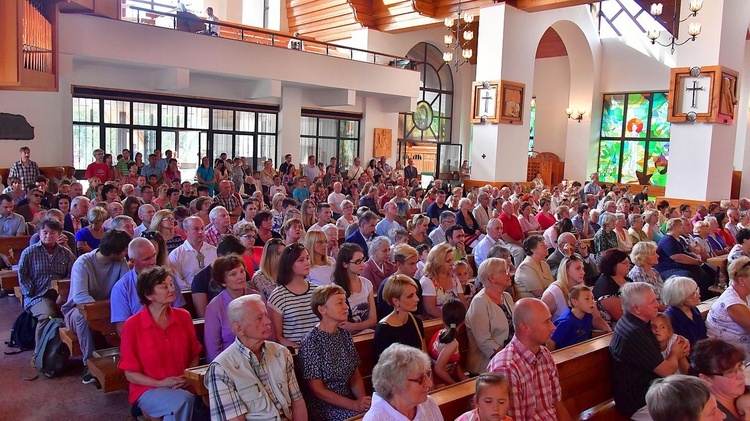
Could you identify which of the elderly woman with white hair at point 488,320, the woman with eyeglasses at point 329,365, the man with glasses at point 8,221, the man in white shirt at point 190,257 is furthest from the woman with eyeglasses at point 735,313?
the man with glasses at point 8,221

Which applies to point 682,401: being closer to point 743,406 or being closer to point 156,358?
point 743,406

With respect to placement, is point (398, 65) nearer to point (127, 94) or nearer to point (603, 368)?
point (127, 94)

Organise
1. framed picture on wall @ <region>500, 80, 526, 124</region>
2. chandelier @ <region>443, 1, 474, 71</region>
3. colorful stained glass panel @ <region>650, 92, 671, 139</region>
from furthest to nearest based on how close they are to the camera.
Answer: colorful stained glass panel @ <region>650, 92, 671, 139</region>, framed picture on wall @ <region>500, 80, 526, 124</region>, chandelier @ <region>443, 1, 474, 71</region>

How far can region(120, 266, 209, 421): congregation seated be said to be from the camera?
325cm

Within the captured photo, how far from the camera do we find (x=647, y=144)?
1925 cm

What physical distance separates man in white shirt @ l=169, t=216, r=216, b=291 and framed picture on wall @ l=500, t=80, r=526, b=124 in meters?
11.2

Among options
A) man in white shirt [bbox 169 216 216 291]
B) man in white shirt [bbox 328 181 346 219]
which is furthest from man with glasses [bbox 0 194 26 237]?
man in white shirt [bbox 328 181 346 219]

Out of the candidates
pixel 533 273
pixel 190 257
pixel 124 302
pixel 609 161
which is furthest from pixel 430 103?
pixel 124 302

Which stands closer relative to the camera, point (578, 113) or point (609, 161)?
point (578, 113)

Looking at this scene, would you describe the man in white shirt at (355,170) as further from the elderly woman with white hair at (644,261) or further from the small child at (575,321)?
the small child at (575,321)

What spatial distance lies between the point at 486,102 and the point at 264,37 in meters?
6.39

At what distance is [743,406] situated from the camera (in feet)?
9.70

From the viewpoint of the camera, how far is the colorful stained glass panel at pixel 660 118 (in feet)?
61.8

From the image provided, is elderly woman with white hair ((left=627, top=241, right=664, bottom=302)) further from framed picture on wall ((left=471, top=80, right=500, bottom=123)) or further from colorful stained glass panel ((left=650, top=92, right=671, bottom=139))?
colorful stained glass panel ((left=650, top=92, right=671, bottom=139))
